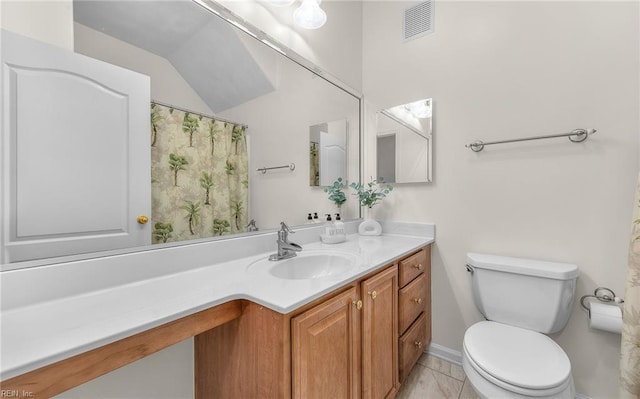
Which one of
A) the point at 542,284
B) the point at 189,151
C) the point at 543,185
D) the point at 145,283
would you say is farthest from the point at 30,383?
the point at 543,185

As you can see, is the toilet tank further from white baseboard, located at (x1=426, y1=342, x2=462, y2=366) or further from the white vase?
the white vase

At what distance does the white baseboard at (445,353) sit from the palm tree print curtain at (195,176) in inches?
61.0

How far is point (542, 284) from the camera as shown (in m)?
1.29

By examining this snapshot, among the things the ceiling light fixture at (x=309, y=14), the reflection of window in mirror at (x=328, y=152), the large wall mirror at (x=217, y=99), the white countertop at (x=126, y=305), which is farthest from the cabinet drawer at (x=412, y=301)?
the ceiling light fixture at (x=309, y=14)

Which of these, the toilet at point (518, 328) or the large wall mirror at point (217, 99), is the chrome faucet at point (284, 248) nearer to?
the large wall mirror at point (217, 99)

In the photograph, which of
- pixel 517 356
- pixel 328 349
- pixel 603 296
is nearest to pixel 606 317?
pixel 603 296

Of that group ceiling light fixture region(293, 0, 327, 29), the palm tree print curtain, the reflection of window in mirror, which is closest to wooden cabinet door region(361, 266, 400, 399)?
the palm tree print curtain

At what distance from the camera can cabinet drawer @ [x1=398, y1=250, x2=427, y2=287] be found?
1.37 m

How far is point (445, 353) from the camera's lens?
173cm

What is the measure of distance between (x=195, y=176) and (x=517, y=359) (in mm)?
1550

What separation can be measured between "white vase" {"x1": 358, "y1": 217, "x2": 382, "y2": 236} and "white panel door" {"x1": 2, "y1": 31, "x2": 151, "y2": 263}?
1373 mm

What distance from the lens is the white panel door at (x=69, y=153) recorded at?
0.71 metres

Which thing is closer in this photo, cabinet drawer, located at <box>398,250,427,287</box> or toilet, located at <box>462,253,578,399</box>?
toilet, located at <box>462,253,578,399</box>

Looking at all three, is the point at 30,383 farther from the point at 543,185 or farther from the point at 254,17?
the point at 543,185
